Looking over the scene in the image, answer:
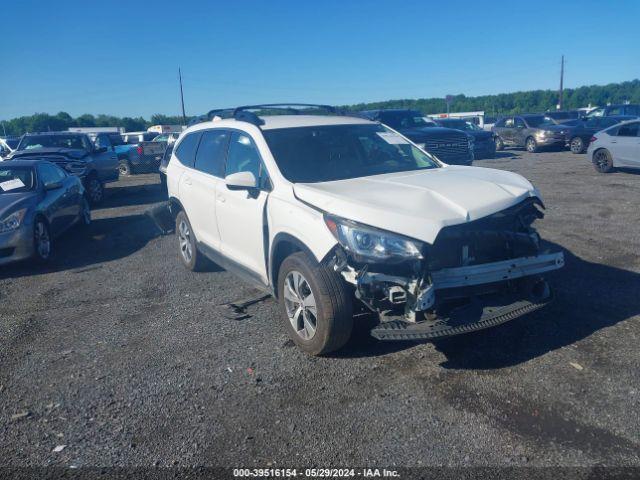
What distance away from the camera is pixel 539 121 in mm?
23750

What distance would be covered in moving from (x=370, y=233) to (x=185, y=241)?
3943mm

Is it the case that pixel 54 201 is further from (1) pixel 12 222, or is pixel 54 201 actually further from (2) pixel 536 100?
(2) pixel 536 100

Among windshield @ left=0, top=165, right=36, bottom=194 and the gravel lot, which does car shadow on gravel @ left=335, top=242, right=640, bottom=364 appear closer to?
the gravel lot

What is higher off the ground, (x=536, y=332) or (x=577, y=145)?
(x=577, y=145)

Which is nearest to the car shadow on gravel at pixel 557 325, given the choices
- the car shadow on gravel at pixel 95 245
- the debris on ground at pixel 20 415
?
the debris on ground at pixel 20 415

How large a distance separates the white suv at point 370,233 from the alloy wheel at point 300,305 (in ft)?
0.04

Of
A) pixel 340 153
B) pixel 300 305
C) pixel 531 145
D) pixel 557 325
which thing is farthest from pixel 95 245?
pixel 531 145

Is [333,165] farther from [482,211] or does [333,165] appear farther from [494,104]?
[494,104]

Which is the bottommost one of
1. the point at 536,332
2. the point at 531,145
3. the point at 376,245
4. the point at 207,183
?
the point at 536,332

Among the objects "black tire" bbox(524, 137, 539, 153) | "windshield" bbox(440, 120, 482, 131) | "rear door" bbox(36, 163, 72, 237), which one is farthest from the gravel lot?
"black tire" bbox(524, 137, 539, 153)

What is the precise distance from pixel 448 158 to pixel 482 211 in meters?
10.8

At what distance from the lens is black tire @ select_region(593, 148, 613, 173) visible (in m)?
14.2

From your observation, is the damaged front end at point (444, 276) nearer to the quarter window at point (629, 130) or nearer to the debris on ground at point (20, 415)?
the debris on ground at point (20, 415)

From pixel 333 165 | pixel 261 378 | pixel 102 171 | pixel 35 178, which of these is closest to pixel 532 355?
pixel 261 378
